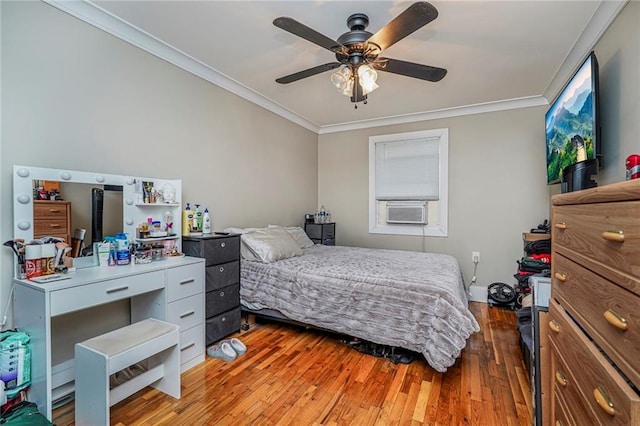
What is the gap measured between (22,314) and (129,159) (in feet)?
3.85

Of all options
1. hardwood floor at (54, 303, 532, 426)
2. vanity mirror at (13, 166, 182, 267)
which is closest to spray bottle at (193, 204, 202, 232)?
vanity mirror at (13, 166, 182, 267)

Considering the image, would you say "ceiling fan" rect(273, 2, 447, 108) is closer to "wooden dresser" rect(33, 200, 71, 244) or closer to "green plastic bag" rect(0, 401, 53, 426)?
"wooden dresser" rect(33, 200, 71, 244)

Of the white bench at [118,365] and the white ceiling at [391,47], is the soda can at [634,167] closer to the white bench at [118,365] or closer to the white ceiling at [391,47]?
the white ceiling at [391,47]

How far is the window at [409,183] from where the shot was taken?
13.0 feet

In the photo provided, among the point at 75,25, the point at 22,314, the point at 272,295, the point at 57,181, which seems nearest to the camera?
the point at 22,314

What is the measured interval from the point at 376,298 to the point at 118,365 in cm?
163

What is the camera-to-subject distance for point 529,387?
1897 millimetres

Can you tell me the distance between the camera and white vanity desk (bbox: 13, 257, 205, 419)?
4.86 feet

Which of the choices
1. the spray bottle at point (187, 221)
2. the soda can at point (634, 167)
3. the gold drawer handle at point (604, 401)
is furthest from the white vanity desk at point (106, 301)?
the soda can at point (634, 167)

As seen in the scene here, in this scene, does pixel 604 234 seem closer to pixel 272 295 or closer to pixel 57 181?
pixel 272 295

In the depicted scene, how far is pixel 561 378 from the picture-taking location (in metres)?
1.12

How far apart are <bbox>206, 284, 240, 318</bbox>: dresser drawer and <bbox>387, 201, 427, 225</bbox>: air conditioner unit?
249 centimetres

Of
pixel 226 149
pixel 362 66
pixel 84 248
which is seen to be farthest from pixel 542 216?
pixel 84 248

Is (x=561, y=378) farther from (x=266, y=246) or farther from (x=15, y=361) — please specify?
(x=15, y=361)
